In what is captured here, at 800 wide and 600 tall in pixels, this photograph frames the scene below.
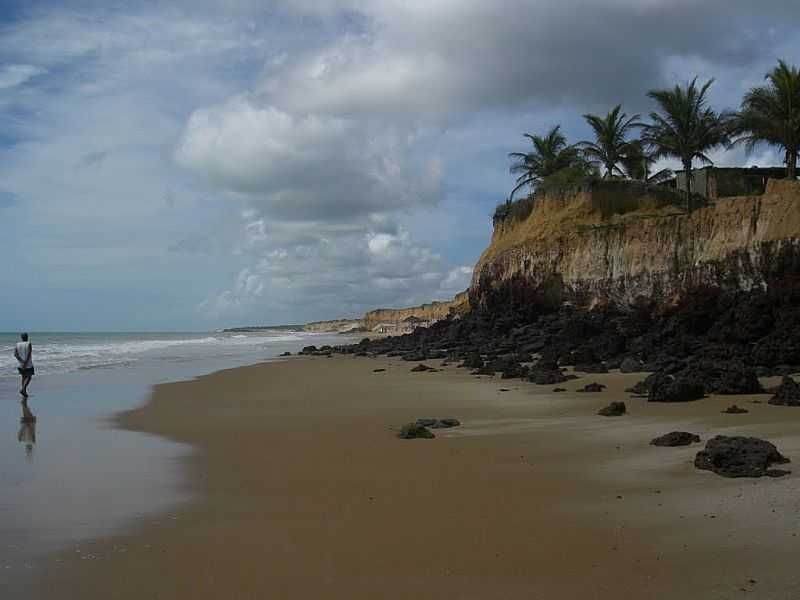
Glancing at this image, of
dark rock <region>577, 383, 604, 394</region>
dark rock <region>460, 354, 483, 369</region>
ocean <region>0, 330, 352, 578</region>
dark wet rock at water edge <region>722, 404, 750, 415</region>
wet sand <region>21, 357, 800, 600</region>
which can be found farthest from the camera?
dark rock <region>460, 354, 483, 369</region>

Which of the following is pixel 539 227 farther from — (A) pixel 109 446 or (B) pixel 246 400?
(A) pixel 109 446

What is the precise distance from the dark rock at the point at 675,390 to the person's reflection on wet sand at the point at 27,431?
9324 mm

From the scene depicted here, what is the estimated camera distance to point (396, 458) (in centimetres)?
794

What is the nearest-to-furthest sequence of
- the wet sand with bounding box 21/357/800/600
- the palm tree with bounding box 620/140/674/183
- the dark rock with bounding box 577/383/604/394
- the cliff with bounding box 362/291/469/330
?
1. the wet sand with bounding box 21/357/800/600
2. the dark rock with bounding box 577/383/604/394
3. the palm tree with bounding box 620/140/674/183
4. the cliff with bounding box 362/291/469/330

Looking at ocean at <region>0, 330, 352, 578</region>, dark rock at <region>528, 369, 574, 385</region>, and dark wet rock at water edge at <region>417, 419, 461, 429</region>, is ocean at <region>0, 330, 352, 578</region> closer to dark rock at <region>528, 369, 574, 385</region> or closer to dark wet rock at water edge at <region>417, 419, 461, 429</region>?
dark wet rock at water edge at <region>417, 419, 461, 429</region>

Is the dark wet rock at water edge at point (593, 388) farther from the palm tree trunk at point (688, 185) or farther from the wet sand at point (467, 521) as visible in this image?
the palm tree trunk at point (688, 185)

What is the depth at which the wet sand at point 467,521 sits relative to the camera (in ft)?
13.7

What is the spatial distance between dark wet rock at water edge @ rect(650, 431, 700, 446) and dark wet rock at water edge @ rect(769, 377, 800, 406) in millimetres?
3162

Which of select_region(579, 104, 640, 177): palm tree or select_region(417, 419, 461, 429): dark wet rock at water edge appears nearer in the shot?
select_region(417, 419, 461, 429): dark wet rock at water edge

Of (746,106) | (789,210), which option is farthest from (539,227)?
(789,210)

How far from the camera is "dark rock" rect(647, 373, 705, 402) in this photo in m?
11.1

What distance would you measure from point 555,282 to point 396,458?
22.8 metres

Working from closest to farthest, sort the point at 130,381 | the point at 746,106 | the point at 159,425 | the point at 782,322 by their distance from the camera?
the point at 159,425
the point at 782,322
the point at 130,381
the point at 746,106

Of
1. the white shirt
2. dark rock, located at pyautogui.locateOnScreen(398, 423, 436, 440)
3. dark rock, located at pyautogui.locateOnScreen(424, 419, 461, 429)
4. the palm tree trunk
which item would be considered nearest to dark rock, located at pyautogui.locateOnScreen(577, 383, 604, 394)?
dark rock, located at pyautogui.locateOnScreen(424, 419, 461, 429)
